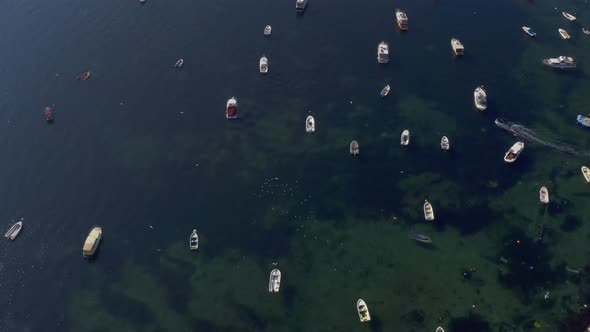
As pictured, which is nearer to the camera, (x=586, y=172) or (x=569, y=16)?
(x=586, y=172)

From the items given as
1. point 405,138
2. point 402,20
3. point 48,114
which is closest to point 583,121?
point 405,138

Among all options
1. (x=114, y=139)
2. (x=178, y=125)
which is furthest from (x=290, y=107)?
(x=114, y=139)

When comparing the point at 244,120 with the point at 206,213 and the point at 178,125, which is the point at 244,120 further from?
the point at 206,213

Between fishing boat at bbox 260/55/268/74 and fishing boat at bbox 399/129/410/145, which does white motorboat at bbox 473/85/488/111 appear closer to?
fishing boat at bbox 399/129/410/145

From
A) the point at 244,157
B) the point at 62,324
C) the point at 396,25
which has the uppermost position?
the point at 396,25

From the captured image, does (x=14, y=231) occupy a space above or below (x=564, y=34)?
below

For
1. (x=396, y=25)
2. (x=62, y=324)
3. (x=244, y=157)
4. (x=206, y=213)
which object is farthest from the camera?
(x=396, y=25)

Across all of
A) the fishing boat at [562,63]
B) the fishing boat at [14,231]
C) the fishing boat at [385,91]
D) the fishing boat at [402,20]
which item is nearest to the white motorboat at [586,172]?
the fishing boat at [562,63]

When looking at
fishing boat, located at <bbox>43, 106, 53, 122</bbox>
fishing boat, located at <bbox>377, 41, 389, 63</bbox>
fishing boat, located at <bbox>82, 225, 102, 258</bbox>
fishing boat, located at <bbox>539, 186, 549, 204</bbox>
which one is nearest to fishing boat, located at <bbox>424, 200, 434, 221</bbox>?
fishing boat, located at <bbox>539, 186, 549, 204</bbox>

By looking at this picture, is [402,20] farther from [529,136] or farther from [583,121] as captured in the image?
[583,121]
